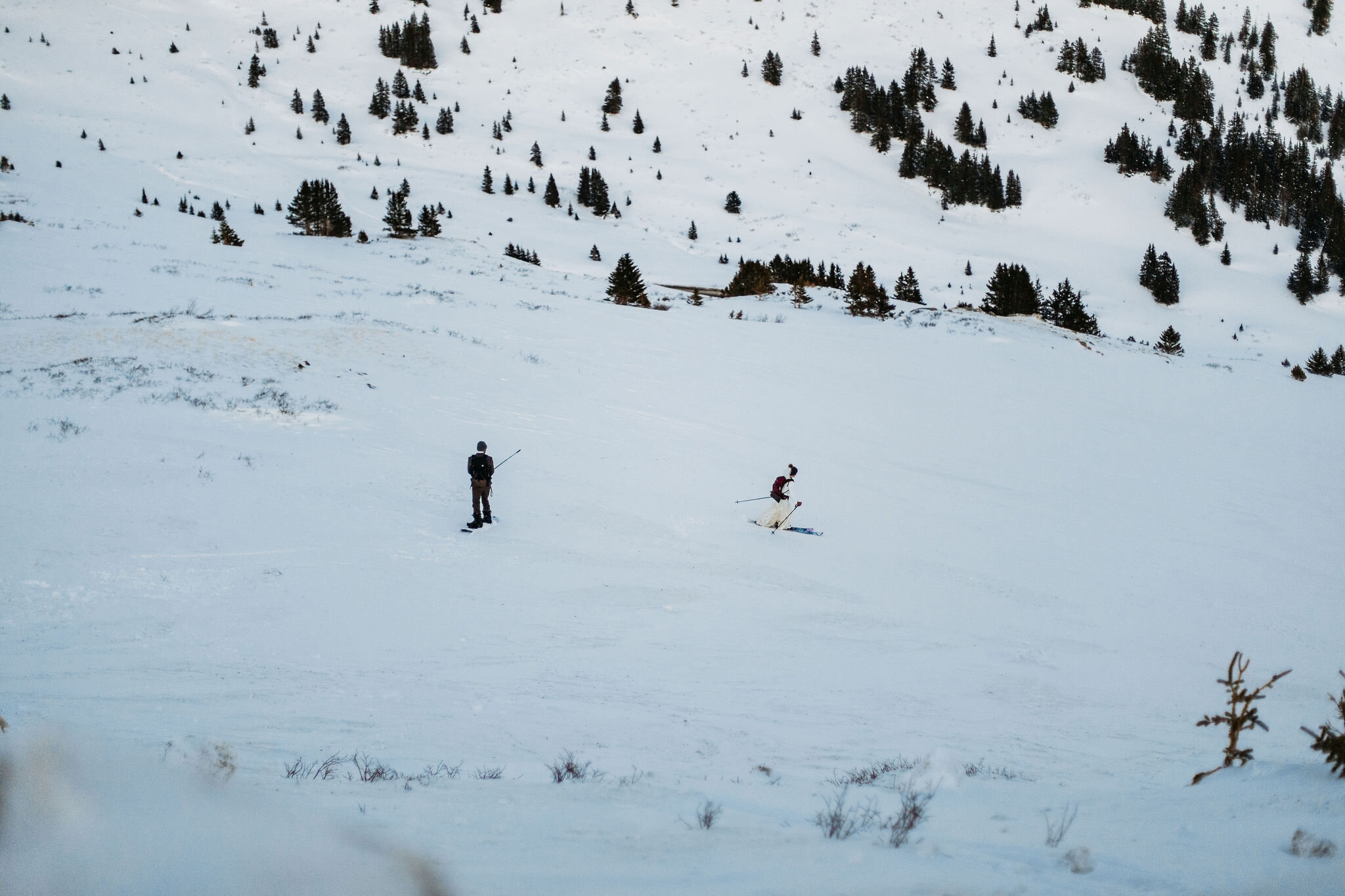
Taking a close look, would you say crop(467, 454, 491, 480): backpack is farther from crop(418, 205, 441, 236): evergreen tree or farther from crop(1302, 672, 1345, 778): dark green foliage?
crop(418, 205, 441, 236): evergreen tree

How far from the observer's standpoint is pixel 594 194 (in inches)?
2222

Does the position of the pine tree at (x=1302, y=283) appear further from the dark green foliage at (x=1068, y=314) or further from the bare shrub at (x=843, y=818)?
the bare shrub at (x=843, y=818)

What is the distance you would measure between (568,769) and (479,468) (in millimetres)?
6141

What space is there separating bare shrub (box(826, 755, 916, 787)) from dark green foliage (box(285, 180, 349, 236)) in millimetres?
44228

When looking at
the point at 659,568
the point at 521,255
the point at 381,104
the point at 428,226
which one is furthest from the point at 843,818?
the point at 381,104

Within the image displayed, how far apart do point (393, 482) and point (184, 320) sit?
32.9 ft

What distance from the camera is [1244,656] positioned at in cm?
795

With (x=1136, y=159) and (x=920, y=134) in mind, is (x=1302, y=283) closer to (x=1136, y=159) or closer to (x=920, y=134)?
(x=1136, y=159)

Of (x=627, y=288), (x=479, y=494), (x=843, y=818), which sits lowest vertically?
(x=843, y=818)

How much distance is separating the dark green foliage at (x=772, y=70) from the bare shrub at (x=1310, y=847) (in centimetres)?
8534

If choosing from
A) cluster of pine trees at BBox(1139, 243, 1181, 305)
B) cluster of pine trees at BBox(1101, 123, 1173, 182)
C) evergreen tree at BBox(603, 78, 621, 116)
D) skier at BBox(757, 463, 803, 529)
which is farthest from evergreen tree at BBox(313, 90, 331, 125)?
cluster of pine trees at BBox(1101, 123, 1173, 182)

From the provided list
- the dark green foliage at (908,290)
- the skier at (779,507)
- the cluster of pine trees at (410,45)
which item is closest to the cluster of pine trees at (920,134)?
the dark green foliage at (908,290)

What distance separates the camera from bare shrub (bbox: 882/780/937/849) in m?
3.22

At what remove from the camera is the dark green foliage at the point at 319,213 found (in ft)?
130
